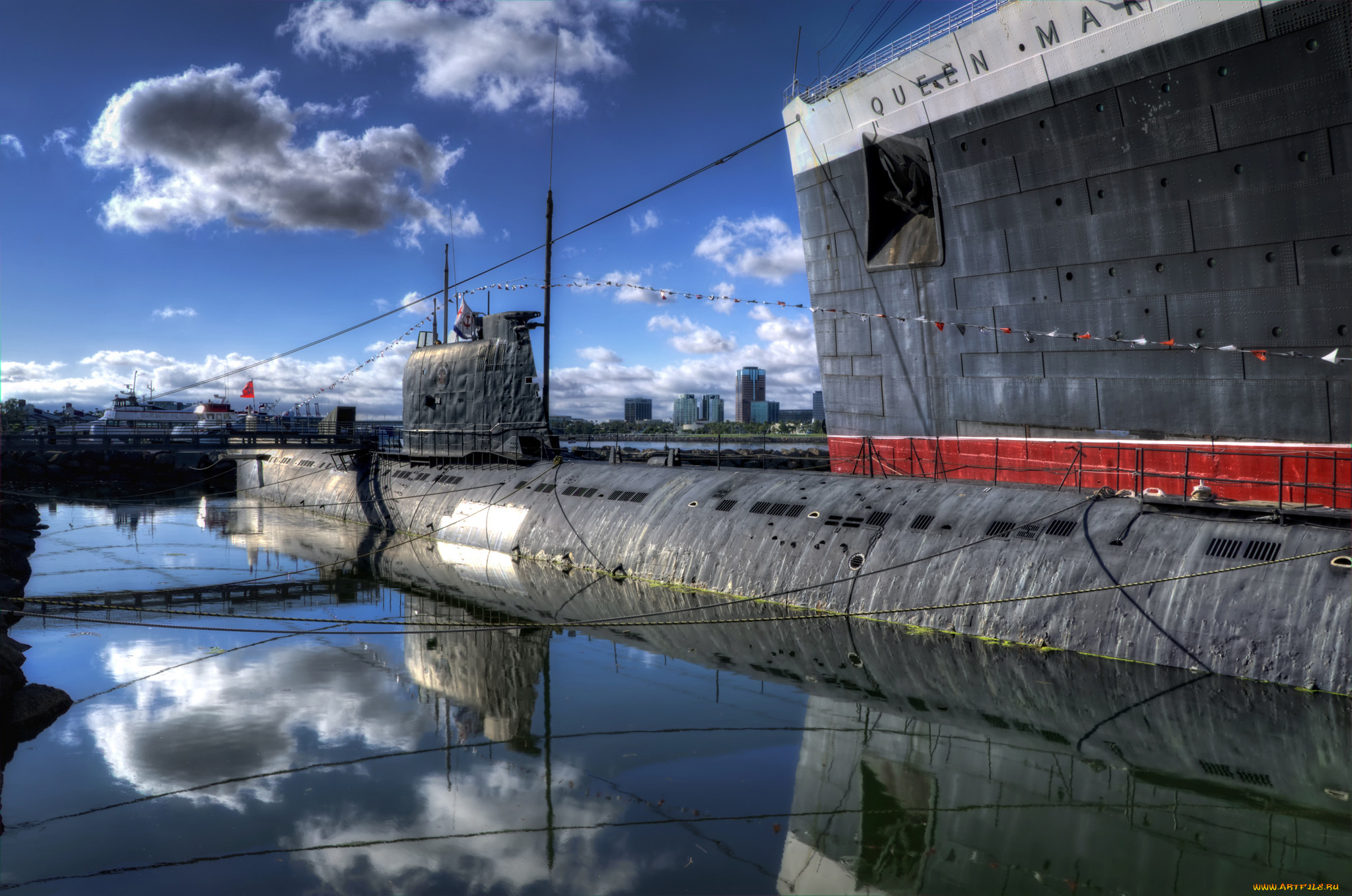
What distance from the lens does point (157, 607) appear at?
13055 millimetres

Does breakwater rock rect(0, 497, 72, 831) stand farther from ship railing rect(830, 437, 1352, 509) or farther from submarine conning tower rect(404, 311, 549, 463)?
ship railing rect(830, 437, 1352, 509)

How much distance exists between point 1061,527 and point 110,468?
43.8 m

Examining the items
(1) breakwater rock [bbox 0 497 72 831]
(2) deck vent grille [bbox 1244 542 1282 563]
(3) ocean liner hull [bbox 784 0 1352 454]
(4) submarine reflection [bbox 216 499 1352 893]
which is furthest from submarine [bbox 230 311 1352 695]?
(1) breakwater rock [bbox 0 497 72 831]

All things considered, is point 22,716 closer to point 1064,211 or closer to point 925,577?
point 925,577

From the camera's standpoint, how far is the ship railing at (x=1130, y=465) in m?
9.87

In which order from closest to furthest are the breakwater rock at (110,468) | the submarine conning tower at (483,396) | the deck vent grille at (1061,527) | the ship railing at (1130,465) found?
the deck vent grille at (1061,527)
the ship railing at (1130,465)
the submarine conning tower at (483,396)
the breakwater rock at (110,468)

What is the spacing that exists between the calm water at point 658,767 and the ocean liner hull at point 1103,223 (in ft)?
15.6

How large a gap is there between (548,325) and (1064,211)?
12.8 meters

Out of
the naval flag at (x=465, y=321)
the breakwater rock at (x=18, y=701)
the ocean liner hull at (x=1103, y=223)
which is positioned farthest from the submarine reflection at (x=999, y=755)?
the naval flag at (x=465, y=321)

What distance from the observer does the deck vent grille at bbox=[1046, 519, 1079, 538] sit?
9.73 m

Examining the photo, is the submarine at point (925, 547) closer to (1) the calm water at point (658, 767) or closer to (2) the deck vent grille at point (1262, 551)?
(2) the deck vent grille at point (1262, 551)

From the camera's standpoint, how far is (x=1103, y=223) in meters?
11.5

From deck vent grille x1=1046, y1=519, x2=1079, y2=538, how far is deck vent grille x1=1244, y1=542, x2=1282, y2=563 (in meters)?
1.73

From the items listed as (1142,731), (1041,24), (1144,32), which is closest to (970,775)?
(1142,731)
